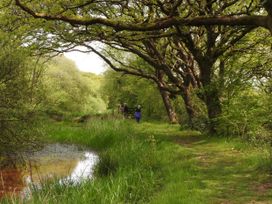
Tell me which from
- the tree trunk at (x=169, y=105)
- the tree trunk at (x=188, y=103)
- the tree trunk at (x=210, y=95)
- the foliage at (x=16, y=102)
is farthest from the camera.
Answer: the tree trunk at (x=169, y=105)

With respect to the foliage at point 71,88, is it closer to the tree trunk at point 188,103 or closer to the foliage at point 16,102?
the tree trunk at point 188,103

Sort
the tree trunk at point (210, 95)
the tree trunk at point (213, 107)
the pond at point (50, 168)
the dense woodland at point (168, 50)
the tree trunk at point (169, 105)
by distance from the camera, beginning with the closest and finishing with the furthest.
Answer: the dense woodland at point (168, 50), the pond at point (50, 168), the tree trunk at point (210, 95), the tree trunk at point (213, 107), the tree trunk at point (169, 105)

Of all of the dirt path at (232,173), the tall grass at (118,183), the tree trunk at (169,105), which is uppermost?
the tree trunk at (169,105)

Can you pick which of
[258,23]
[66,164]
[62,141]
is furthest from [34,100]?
[62,141]

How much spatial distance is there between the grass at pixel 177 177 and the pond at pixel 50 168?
1.18m

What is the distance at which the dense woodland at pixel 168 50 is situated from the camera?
1185 centimetres

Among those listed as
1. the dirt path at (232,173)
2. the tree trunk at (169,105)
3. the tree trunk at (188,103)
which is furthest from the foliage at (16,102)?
the tree trunk at (169,105)

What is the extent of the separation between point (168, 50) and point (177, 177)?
17805 millimetres

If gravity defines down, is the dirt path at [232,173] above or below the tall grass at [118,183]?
above

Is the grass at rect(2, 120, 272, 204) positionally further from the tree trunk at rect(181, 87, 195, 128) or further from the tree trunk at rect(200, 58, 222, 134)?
the tree trunk at rect(181, 87, 195, 128)

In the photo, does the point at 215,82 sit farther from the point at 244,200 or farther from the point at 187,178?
the point at 244,200

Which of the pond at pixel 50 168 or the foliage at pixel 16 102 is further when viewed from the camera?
the foliage at pixel 16 102

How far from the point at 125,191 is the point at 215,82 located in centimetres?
917

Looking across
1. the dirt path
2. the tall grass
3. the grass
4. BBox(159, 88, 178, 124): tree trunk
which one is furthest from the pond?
BBox(159, 88, 178, 124): tree trunk
